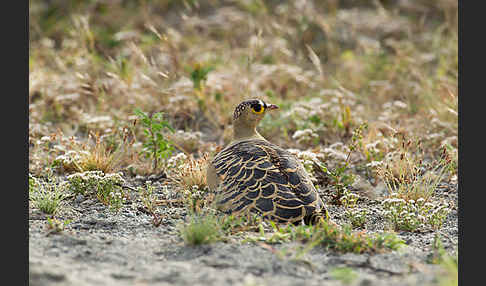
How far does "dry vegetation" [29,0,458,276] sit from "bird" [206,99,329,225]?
349mm

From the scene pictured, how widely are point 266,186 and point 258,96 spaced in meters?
3.35

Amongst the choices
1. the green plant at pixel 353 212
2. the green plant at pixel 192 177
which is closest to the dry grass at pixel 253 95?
the green plant at pixel 192 177

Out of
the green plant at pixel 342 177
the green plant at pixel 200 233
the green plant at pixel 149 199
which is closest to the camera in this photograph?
the green plant at pixel 200 233

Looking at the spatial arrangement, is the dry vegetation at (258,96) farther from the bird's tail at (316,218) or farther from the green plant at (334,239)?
the green plant at (334,239)

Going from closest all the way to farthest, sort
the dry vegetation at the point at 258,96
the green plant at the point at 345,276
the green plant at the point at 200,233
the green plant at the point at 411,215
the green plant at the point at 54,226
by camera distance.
A: 1. the green plant at the point at 345,276
2. the green plant at the point at 200,233
3. the green plant at the point at 54,226
4. the green plant at the point at 411,215
5. the dry vegetation at the point at 258,96


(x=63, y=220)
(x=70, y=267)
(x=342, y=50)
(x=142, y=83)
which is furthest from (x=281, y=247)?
(x=342, y=50)

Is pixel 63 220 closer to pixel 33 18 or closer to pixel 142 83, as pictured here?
pixel 142 83

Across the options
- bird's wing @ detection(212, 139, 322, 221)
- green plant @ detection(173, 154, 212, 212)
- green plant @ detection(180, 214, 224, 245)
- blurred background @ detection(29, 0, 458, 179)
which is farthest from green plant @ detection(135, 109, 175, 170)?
green plant @ detection(180, 214, 224, 245)

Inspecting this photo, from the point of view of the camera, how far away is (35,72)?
803 cm

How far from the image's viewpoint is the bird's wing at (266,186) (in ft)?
13.3

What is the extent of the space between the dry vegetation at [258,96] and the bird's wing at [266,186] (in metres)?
0.39

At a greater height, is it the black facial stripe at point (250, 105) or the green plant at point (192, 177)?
the black facial stripe at point (250, 105)

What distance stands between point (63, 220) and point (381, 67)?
5.80 meters

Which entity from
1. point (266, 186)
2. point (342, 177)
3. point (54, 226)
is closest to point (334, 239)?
point (266, 186)
